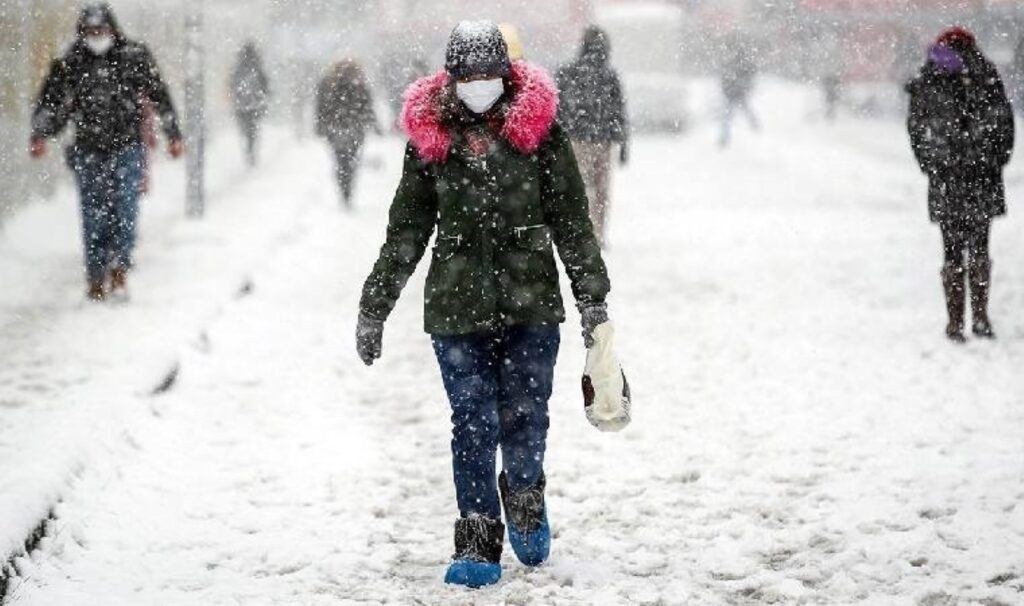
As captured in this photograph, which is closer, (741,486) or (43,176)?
(741,486)

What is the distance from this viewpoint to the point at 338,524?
5281mm

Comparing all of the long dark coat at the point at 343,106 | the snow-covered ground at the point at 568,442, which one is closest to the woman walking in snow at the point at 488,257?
the snow-covered ground at the point at 568,442

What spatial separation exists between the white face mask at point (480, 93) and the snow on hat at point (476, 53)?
0.12ft

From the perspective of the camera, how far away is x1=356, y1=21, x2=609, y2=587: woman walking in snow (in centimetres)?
430

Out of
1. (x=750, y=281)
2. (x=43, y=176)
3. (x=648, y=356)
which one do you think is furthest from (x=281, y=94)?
Result: (x=648, y=356)

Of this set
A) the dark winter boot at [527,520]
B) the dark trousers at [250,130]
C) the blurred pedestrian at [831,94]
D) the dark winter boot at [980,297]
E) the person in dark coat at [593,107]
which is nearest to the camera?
the dark winter boot at [527,520]

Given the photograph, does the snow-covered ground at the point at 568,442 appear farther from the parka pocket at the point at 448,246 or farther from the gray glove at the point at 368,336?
the parka pocket at the point at 448,246

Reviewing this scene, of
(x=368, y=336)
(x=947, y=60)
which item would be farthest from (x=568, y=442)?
(x=947, y=60)

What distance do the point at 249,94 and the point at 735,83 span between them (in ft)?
31.3

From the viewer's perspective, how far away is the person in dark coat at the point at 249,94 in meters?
22.3

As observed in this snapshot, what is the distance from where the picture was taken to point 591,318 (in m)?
4.42

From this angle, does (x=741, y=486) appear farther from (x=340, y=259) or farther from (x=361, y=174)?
(x=361, y=174)

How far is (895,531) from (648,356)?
140 inches

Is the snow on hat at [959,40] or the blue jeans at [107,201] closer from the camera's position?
the snow on hat at [959,40]
